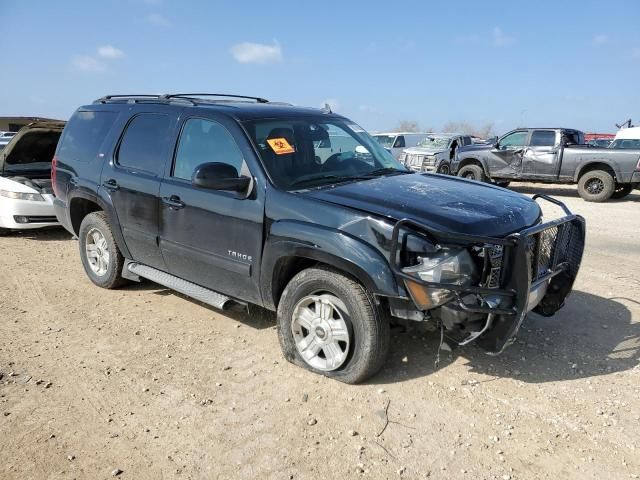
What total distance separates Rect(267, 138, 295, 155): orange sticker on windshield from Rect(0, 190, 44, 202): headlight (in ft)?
18.1

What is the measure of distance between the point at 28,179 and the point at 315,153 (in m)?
6.03

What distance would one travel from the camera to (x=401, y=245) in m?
3.04

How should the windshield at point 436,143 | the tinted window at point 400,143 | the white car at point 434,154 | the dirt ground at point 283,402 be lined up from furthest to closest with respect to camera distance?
1. the tinted window at point 400,143
2. the windshield at point 436,143
3. the white car at point 434,154
4. the dirt ground at point 283,402

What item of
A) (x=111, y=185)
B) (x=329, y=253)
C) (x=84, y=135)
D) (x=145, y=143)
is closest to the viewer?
(x=329, y=253)

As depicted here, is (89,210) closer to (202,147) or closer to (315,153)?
(202,147)

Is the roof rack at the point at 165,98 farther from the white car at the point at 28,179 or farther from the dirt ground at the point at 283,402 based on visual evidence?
the white car at the point at 28,179

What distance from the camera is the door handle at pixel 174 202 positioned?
4.15 m

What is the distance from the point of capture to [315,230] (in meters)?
3.32

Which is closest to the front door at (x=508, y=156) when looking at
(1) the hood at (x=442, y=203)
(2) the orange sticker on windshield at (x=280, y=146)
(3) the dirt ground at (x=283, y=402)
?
(3) the dirt ground at (x=283, y=402)

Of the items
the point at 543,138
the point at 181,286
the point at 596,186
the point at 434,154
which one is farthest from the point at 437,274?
the point at 434,154

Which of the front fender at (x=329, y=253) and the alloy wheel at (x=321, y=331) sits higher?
the front fender at (x=329, y=253)

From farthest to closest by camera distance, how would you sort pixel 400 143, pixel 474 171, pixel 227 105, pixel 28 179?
pixel 400 143, pixel 474 171, pixel 28 179, pixel 227 105

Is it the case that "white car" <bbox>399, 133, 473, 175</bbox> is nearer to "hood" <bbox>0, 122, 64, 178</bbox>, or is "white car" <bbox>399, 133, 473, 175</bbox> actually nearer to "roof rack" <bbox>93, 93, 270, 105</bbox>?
"hood" <bbox>0, 122, 64, 178</bbox>

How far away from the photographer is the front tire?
3262 millimetres
